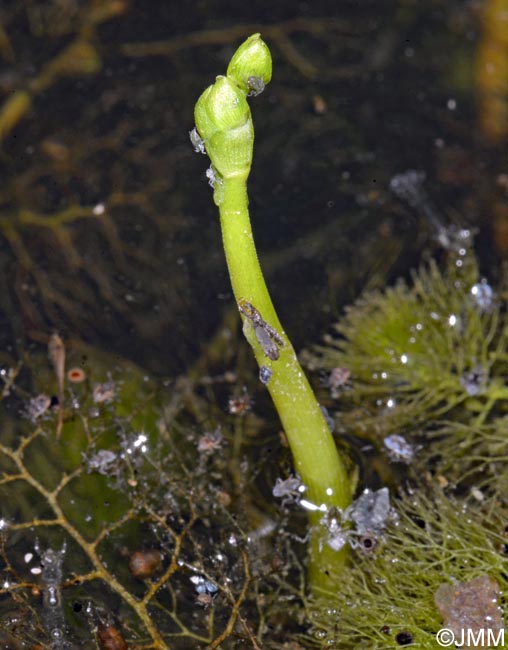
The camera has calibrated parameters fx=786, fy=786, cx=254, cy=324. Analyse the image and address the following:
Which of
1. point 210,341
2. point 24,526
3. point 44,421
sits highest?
point 210,341

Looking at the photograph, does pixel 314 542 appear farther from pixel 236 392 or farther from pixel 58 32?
pixel 58 32

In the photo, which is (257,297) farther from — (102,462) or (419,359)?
(419,359)

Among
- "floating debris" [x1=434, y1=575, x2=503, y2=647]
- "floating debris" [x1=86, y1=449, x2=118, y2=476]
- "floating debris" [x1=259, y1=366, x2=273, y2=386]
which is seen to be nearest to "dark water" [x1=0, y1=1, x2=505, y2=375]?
"floating debris" [x1=86, y1=449, x2=118, y2=476]

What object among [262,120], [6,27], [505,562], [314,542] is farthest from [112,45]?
[505,562]

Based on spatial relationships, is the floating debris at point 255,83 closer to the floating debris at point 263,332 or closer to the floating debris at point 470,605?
the floating debris at point 263,332

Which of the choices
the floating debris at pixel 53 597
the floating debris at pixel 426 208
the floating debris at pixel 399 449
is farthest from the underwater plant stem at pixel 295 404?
the floating debris at pixel 426 208

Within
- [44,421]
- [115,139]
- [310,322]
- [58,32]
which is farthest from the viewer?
[58,32]

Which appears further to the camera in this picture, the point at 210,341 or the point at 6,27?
the point at 6,27
